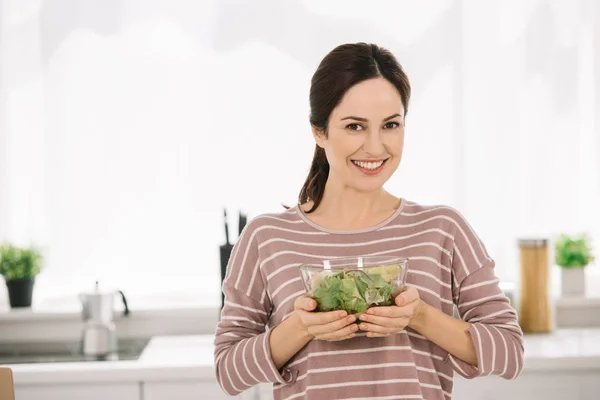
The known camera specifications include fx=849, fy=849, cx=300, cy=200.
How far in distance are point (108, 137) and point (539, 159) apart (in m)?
1.49

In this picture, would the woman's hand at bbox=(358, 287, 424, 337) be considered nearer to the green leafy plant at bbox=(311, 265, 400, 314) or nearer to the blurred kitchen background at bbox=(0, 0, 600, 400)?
the green leafy plant at bbox=(311, 265, 400, 314)

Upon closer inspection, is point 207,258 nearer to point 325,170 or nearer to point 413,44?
point 413,44

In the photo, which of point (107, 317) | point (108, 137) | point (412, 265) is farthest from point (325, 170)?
point (108, 137)

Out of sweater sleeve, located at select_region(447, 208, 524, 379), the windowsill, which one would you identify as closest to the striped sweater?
sweater sleeve, located at select_region(447, 208, 524, 379)

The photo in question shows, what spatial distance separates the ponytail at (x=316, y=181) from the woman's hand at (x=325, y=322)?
32cm

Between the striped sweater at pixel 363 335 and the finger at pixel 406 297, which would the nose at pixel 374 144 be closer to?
the striped sweater at pixel 363 335

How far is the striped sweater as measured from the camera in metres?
1.34

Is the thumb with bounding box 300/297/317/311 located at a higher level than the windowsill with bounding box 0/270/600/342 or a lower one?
higher

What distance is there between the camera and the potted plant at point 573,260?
2.83 meters

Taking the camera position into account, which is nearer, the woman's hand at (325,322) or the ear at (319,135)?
the woman's hand at (325,322)

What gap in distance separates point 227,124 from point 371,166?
1604mm

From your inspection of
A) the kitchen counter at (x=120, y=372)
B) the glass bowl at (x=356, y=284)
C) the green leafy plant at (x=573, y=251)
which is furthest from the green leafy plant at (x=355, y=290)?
the green leafy plant at (x=573, y=251)

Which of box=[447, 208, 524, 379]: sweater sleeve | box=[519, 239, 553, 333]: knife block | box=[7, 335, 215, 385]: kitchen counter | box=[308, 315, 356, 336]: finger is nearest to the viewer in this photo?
box=[308, 315, 356, 336]: finger

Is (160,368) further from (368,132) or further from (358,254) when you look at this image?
(368,132)
